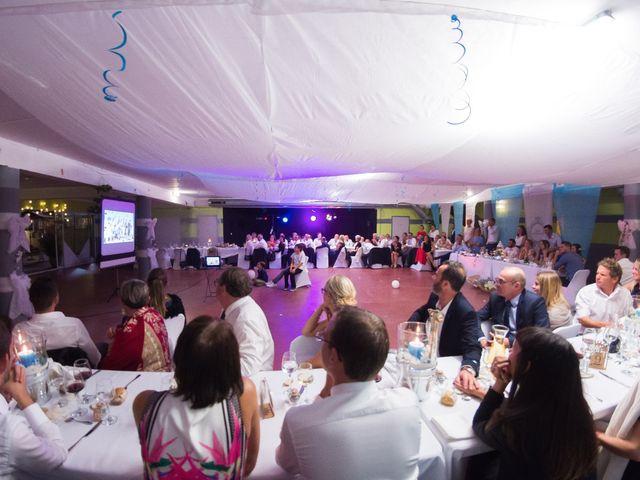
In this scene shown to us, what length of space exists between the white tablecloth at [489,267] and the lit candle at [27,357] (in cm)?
799

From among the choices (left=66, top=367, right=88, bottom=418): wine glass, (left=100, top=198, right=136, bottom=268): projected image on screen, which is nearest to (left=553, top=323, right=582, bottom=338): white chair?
(left=66, top=367, right=88, bottom=418): wine glass

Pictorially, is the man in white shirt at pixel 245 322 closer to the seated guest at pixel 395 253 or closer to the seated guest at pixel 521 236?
the seated guest at pixel 521 236

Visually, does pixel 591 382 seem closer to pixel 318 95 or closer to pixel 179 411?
pixel 179 411

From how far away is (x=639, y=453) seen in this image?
4.14 feet

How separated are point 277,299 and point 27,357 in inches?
216

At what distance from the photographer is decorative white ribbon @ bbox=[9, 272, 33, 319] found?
4.65 metres

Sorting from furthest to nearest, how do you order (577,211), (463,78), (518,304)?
(577,211) → (518,304) → (463,78)

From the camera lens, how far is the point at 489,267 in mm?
8695

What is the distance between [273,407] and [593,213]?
9.01m

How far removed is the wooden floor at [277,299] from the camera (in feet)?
17.3

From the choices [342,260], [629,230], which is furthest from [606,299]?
[342,260]

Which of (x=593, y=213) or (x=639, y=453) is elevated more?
(x=593, y=213)

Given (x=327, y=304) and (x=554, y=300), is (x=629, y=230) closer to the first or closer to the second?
(x=554, y=300)

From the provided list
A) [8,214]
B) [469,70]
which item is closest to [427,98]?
[469,70]
